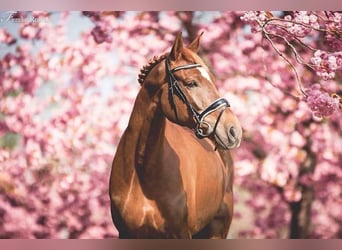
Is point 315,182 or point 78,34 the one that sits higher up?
point 78,34

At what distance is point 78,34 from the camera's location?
79.7 inches

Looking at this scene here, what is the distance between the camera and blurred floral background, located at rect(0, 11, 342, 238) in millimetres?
1976

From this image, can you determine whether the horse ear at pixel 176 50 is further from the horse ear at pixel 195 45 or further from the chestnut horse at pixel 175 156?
the horse ear at pixel 195 45

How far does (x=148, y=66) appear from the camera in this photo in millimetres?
1816

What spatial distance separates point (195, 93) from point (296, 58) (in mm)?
586

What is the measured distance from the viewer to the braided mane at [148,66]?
Result: 5.85 feet

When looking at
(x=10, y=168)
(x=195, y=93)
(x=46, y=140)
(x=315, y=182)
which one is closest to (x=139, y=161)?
(x=195, y=93)

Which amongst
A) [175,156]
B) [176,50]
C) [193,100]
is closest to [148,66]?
[176,50]

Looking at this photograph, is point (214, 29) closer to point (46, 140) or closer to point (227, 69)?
point (227, 69)

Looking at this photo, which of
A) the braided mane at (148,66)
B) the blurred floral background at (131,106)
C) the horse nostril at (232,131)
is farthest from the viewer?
the blurred floral background at (131,106)

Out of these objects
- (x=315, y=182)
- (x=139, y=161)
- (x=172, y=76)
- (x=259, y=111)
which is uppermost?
(x=172, y=76)

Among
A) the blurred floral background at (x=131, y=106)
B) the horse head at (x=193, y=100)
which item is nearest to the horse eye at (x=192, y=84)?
the horse head at (x=193, y=100)

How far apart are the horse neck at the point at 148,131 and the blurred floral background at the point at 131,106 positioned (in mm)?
199

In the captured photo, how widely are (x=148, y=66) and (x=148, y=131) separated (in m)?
0.25
